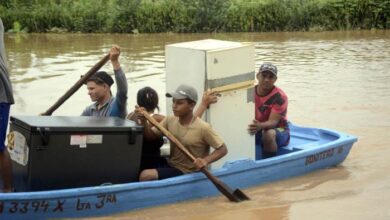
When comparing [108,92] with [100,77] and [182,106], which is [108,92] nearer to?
[100,77]

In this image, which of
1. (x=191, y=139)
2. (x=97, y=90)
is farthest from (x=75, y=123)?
(x=191, y=139)

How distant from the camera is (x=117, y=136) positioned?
5.66 m

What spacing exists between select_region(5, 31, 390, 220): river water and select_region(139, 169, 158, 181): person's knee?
264 mm

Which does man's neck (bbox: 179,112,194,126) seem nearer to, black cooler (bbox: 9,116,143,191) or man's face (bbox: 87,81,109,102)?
black cooler (bbox: 9,116,143,191)

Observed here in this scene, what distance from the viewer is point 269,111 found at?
718 centimetres

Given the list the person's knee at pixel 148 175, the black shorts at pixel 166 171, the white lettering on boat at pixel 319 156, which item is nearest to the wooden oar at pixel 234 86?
the black shorts at pixel 166 171

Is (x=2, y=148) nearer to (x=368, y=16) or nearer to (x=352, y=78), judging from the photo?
(x=352, y=78)

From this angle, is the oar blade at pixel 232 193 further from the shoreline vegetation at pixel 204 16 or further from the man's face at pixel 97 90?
the shoreline vegetation at pixel 204 16

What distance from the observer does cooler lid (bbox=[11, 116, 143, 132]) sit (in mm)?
5457

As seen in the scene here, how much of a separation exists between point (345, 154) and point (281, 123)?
3.30ft

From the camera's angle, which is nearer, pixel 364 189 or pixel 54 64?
pixel 364 189

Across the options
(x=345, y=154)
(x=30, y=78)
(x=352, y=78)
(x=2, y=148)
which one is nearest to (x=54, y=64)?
(x=30, y=78)

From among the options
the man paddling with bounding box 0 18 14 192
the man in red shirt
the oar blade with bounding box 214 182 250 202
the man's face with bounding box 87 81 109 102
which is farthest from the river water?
the man's face with bounding box 87 81 109 102

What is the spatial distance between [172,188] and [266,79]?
1.63m
